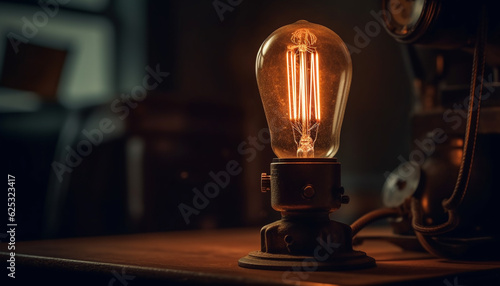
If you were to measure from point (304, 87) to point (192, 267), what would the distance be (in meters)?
0.30

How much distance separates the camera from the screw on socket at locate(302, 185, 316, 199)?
92cm

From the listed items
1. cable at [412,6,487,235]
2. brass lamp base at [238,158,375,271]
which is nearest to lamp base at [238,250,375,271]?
brass lamp base at [238,158,375,271]

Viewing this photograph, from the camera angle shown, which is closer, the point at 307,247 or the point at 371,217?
the point at 307,247

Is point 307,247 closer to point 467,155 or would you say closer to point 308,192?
point 308,192

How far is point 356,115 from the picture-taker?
8.40 ft

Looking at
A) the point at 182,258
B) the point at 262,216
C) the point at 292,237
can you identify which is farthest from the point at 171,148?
the point at 292,237

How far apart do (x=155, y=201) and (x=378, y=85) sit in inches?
42.4

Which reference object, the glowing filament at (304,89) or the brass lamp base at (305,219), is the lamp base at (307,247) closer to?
the brass lamp base at (305,219)

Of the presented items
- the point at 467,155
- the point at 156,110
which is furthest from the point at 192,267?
the point at 156,110

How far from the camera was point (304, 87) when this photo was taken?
0.98 metres

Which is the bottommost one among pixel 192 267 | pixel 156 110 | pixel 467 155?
pixel 192 267

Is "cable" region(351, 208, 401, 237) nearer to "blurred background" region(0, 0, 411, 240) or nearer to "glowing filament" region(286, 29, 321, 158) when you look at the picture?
"glowing filament" region(286, 29, 321, 158)

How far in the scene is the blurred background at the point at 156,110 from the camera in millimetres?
1850

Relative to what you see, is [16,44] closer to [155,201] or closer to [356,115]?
[155,201]
